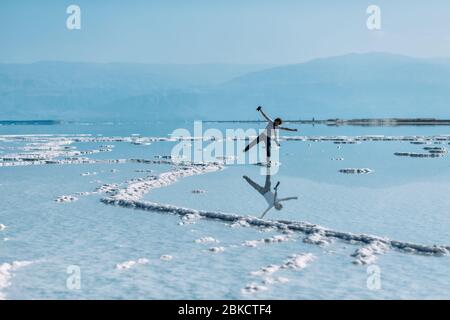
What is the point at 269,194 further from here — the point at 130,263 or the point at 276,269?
the point at 130,263

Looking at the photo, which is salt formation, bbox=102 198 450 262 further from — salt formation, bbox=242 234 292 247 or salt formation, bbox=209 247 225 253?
salt formation, bbox=209 247 225 253

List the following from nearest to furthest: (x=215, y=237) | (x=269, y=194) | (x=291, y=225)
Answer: (x=215, y=237) < (x=291, y=225) < (x=269, y=194)

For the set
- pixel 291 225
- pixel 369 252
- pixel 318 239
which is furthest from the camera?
pixel 291 225

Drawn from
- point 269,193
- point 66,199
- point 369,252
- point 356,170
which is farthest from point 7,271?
point 356,170

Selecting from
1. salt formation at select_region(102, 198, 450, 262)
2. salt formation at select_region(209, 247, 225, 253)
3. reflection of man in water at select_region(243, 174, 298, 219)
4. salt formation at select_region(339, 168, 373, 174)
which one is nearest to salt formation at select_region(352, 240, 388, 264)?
salt formation at select_region(102, 198, 450, 262)

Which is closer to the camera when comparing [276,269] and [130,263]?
[276,269]

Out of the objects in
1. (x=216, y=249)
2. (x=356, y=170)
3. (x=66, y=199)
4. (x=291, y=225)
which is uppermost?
(x=356, y=170)

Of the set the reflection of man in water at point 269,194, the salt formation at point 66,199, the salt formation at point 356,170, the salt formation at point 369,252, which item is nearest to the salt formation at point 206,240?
the reflection of man in water at point 269,194

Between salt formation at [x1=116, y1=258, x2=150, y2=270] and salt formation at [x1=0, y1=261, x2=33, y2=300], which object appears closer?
salt formation at [x1=0, y1=261, x2=33, y2=300]
